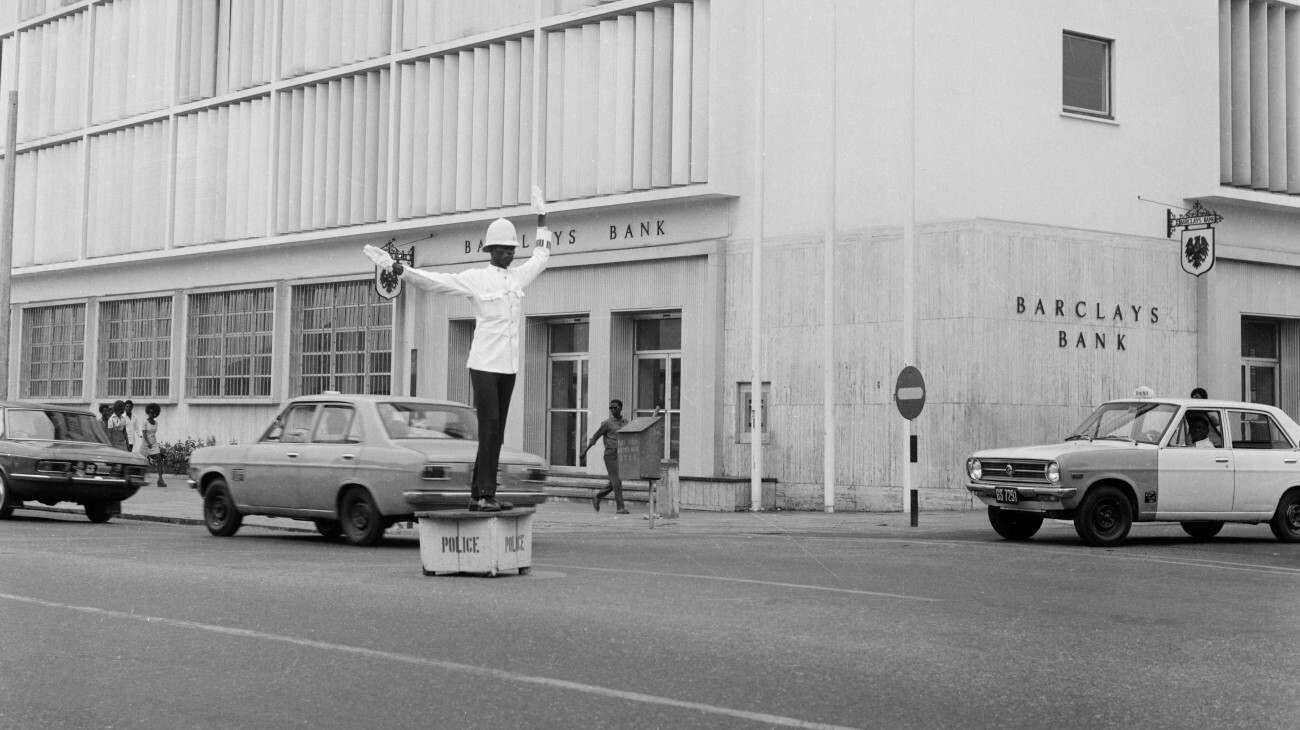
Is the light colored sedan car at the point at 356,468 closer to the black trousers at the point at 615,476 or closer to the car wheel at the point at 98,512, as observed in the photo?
the car wheel at the point at 98,512

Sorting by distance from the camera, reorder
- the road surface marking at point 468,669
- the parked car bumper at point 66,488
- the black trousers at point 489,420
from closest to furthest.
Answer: the road surface marking at point 468,669 → the black trousers at point 489,420 → the parked car bumper at point 66,488

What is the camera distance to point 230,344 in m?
37.8

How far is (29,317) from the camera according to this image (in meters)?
44.7

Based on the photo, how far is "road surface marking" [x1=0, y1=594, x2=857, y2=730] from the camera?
6.59m

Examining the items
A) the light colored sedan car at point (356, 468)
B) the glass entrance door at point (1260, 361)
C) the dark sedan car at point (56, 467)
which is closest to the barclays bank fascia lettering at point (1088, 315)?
the glass entrance door at point (1260, 361)

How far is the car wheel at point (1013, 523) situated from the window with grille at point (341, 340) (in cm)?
1787

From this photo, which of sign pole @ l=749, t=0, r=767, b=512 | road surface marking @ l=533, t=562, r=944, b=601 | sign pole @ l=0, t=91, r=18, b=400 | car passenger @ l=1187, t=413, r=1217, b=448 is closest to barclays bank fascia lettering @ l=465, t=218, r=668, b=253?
sign pole @ l=749, t=0, r=767, b=512

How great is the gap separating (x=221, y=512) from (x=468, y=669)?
36.1 feet

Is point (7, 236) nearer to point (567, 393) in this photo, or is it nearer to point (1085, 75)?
point (567, 393)

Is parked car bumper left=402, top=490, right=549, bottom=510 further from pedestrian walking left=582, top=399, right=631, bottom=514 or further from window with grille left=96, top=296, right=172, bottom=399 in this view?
window with grille left=96, top=296, right=172, bottom=399

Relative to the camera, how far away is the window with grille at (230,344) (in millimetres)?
36844

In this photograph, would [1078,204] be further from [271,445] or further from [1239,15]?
[271,445]

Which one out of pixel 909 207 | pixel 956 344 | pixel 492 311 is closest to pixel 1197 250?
pixel 956 344

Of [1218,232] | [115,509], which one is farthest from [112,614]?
[1218,232]
